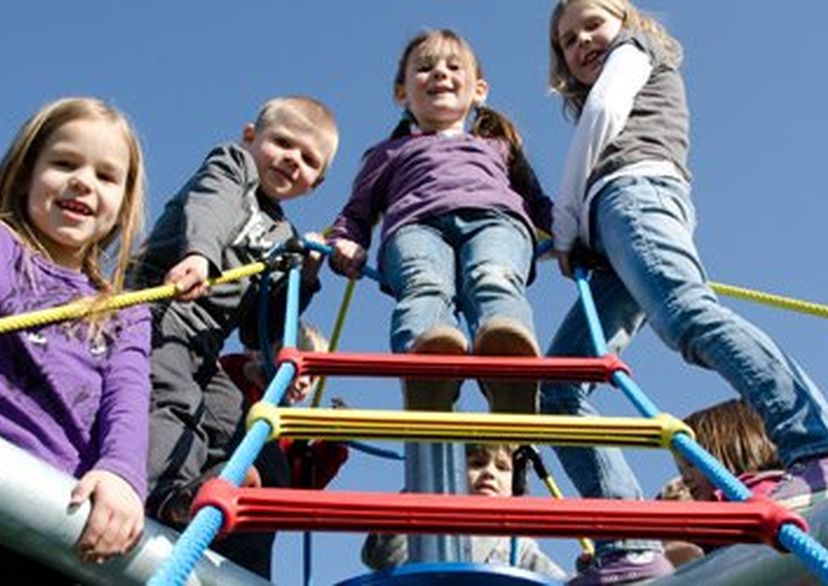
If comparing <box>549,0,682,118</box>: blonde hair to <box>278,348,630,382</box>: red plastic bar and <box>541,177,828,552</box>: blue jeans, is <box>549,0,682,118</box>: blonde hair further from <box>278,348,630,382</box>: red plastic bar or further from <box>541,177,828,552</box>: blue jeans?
<box>278,348,630,382</box>: red plastic bar

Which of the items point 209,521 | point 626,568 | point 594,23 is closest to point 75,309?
point 209,521

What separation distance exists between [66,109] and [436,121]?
4.62 feet

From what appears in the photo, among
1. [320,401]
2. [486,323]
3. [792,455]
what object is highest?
[320,401]

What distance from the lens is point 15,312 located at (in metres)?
2.42

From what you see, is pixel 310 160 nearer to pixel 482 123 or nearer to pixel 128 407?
pixel 482 123

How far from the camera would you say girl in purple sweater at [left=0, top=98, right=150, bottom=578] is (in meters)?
2.14

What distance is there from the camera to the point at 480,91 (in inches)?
165

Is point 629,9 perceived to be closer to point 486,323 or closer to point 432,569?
point 486,323

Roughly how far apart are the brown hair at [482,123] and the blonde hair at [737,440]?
3.11ft

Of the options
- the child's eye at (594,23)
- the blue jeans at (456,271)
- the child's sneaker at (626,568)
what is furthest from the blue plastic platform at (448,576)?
the child's eye at (594,23)

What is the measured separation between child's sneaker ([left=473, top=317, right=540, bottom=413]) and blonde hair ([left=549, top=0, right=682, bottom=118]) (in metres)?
1.13

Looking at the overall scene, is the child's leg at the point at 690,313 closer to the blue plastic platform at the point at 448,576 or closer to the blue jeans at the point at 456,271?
the blue jeans at the point at 456,271

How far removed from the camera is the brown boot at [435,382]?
284 cm

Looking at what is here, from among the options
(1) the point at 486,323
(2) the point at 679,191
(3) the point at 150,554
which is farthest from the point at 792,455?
(3) the point at 150,554
